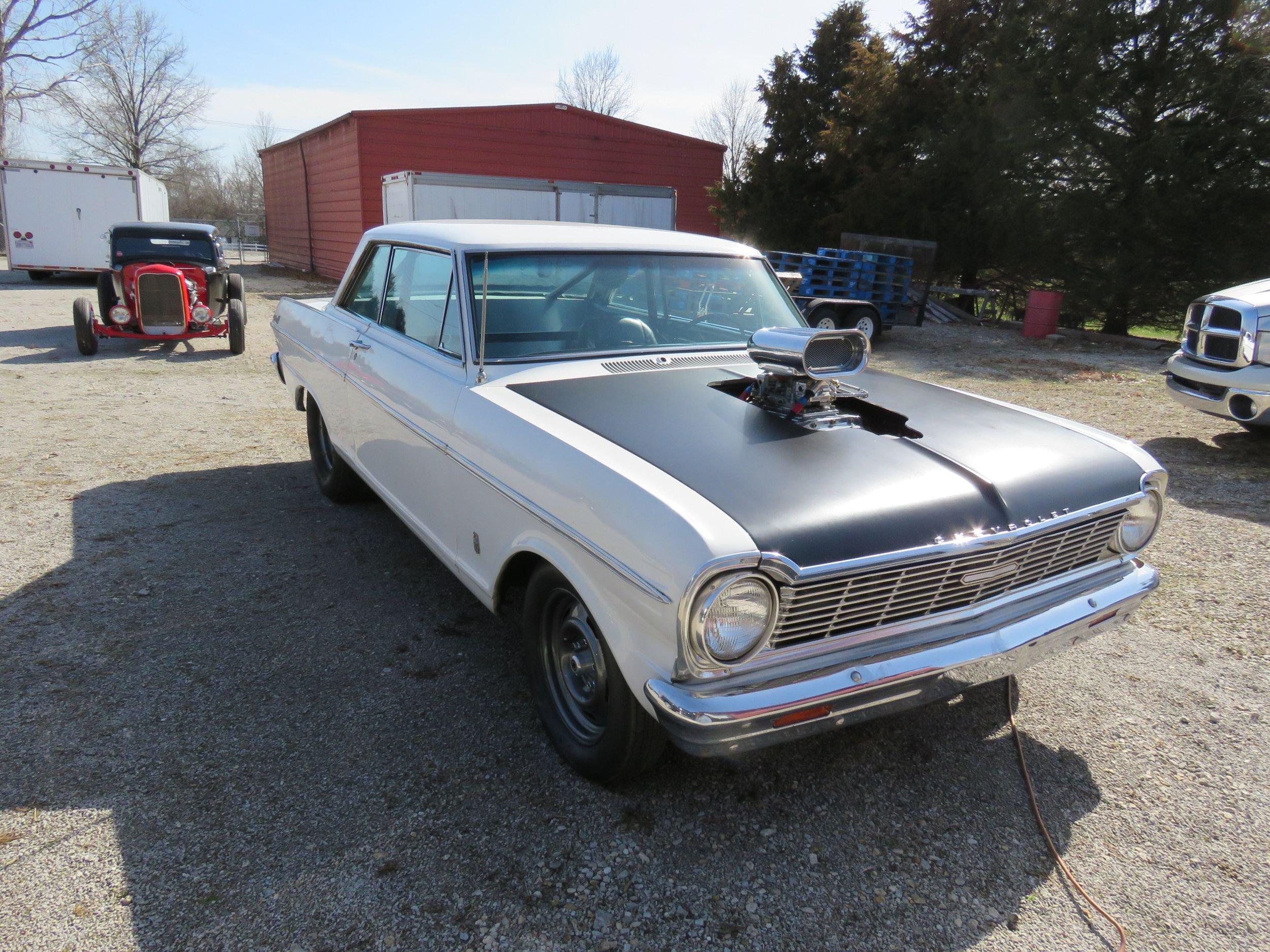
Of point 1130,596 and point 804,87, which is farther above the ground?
point 804,87

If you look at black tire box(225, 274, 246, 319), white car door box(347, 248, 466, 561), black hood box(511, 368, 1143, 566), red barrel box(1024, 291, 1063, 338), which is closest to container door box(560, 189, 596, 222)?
black tire box(225, 274, 246, 319)

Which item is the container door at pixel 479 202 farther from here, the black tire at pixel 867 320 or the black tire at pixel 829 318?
the black tire at pixel 867 320

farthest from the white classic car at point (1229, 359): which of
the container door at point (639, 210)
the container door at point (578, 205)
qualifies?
the container door at point (578, 205)

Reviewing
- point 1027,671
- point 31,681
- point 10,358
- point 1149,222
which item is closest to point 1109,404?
point 1027,671

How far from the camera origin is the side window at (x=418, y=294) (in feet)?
11.5

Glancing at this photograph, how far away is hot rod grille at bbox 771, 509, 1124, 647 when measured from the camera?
215cm

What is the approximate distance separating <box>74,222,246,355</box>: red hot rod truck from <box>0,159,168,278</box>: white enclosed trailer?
8768 millimetres

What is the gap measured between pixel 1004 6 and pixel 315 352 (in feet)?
57.5

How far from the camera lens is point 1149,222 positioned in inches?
565

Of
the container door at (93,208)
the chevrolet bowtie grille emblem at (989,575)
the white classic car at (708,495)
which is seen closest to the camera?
the white classic car at (708,495)

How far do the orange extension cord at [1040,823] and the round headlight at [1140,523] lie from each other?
2.08ft

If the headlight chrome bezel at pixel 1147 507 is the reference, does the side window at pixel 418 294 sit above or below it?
above

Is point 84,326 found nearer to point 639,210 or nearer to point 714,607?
point 639,210

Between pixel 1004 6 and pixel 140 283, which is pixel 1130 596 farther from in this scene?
pixel 1004 6
